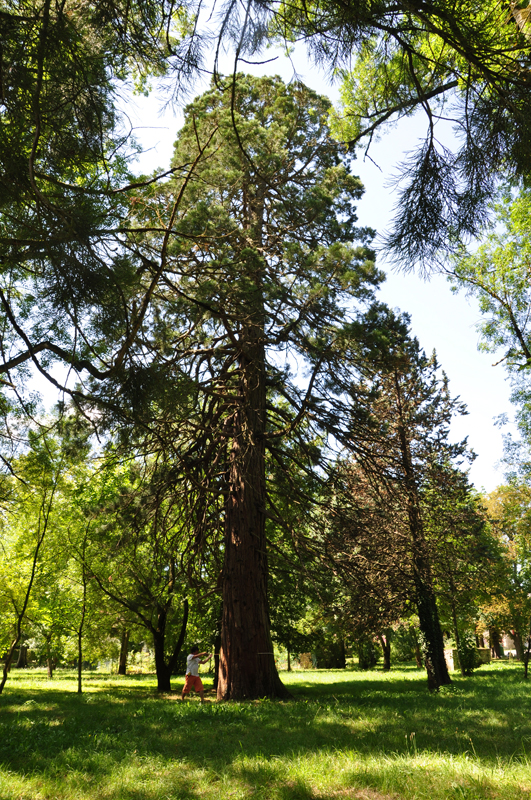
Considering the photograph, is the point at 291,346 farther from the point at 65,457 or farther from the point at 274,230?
the point at 65,457

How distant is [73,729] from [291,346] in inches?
240

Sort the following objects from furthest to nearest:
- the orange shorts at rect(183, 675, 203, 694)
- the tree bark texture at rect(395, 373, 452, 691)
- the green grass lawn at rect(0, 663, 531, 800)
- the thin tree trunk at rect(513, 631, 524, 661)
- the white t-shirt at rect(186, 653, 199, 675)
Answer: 1. the thin tree trunk at rect(513, 631, 524, 661)
2. the tree bark texture at rect(395, 373, 452, 691)
3. the white t-shirt at rect(186, 653, 199, 675)
4. the orange shorts at rect(183, 675, 203, 694)
5. the green grass lawn at rect(0, 663, 531, 800)

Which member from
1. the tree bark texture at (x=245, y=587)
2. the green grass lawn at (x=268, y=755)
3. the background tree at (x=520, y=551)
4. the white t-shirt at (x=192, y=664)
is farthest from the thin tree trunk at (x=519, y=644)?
the green grass lawn at (x=268, y=755)

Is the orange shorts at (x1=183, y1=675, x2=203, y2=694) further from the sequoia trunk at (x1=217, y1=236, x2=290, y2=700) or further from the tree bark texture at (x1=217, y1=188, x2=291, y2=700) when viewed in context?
the tree bark texture at (x1=217, y1=188, x2=291, y2=700)

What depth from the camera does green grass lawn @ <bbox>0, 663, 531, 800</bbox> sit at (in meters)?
3.56

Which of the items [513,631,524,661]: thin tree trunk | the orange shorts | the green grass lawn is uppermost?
the green grass lawn

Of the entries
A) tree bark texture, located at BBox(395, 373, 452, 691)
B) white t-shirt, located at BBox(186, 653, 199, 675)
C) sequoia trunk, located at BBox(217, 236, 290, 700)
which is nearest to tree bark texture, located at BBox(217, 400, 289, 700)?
sequoia trunk, located at BBox(217, 236, 290, 700)

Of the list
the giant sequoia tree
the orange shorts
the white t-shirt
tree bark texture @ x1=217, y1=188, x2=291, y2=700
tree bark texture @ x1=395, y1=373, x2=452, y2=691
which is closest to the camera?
the giant sequoia tree

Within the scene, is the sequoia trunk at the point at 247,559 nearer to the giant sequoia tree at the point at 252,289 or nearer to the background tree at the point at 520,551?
the giant sequoia tree at the point at 252,289

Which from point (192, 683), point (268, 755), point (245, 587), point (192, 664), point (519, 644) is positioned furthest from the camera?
point (519, 644)

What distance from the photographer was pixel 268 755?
4551 millimetres

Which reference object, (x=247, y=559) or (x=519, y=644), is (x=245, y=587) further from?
(x=519, y=644)

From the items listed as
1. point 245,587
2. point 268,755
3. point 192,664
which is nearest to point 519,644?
point 192,664

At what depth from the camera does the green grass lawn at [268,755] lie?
3564mm
